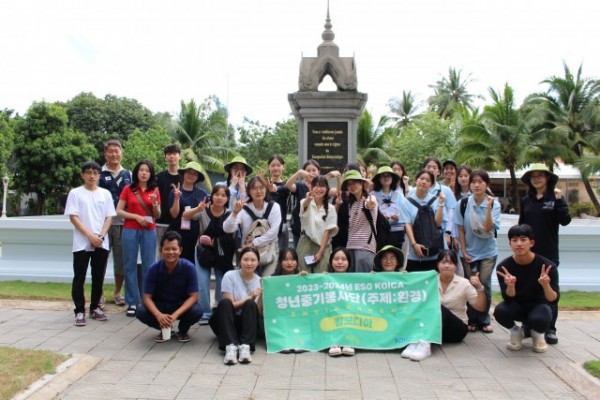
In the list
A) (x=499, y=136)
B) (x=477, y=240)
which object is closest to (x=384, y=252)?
(x=477, y=240)

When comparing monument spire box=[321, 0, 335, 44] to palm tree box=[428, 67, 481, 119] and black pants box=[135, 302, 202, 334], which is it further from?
palm tree box=[428, 67, 481, 119]

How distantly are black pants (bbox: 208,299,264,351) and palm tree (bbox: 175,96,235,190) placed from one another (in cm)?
2656

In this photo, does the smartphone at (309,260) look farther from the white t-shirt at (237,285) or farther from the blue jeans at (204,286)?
the blue jeans at (204,286)

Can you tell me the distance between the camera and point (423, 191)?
6.25 meters

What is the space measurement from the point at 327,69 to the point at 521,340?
6.24 m

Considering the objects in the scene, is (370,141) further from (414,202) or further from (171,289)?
(171,289)

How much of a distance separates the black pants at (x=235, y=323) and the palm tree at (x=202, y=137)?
26.6 m

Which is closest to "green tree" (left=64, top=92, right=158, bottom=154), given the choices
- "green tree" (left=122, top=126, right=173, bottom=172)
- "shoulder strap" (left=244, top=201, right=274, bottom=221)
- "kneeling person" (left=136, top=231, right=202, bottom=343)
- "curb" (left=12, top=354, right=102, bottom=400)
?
"green tree" (left=122, top=126, right=173, bottom=172)

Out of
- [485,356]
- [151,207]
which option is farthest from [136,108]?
[485,356]

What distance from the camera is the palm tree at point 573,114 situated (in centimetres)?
2673

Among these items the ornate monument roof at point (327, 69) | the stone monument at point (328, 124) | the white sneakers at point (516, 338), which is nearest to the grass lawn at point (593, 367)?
the white sneakers at point (516, 338)

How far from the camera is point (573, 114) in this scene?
27719 millimetres

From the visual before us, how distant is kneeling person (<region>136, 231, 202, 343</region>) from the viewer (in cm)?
535

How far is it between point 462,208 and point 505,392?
2441mm
